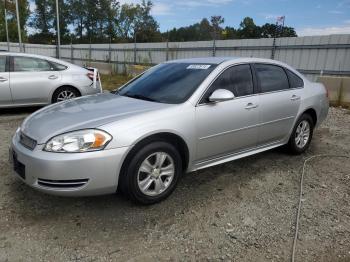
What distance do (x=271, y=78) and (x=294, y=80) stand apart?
1.84ft

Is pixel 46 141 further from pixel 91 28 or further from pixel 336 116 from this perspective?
pixel 91 28

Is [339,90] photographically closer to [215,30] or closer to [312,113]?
[312,113]

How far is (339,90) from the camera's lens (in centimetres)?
940

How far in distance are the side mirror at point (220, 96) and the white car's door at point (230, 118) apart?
0.10 metres

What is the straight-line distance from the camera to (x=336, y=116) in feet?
27.2

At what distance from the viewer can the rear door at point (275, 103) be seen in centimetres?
457

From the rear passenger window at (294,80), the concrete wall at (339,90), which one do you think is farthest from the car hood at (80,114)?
the concrete wall at (339,90)

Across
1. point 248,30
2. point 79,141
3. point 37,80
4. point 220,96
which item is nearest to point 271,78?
point 220,96

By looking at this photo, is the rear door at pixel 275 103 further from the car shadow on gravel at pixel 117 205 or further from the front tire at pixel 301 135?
the car shadow on gravel at pixel 117 205

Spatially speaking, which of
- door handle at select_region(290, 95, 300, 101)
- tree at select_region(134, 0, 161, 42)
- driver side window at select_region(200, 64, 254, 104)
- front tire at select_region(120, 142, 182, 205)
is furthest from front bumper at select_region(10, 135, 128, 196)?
tree at select_region(134, 0, 161, 42)

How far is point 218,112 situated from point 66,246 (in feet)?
6.93

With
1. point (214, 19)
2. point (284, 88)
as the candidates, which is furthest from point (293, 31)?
point (284, 88)

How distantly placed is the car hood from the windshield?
0.19 m

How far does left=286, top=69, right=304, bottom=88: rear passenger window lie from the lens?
16.8 ft
